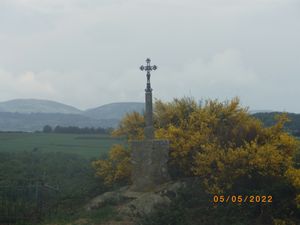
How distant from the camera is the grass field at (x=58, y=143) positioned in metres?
38.4

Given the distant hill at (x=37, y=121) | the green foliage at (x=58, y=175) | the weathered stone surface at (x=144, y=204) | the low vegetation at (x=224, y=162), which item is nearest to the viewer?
the low vegetation at (x=224, y=162)

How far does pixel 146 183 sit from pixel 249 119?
16.1ft

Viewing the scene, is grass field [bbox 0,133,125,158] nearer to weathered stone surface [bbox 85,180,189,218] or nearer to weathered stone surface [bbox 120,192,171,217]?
weathered stone surface [bbox 85,180,189,218]

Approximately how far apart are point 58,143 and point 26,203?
27796mm

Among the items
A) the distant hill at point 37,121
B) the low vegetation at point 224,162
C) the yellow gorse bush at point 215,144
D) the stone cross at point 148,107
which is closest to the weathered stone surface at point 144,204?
the low vegetation at point 224,162

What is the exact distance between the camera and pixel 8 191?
18.4m

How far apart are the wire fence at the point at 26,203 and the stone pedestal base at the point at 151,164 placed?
11.0ft

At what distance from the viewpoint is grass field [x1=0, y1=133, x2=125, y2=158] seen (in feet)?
126

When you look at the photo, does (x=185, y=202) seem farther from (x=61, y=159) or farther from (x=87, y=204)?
(x=61, y=159)

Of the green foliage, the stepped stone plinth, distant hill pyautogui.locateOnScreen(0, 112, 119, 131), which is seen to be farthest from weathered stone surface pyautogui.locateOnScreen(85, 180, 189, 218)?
distant hill pyautogui.locateOnScreen(0, 112, 119, 131)

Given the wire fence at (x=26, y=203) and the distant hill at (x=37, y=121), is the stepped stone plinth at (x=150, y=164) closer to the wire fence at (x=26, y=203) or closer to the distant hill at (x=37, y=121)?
the wire fence at (x=26, y=203)

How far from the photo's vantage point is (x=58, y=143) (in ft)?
147

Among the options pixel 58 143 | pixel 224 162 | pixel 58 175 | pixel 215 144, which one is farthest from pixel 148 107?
pixel 58 143

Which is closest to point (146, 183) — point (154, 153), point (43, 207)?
point (154, 153)
